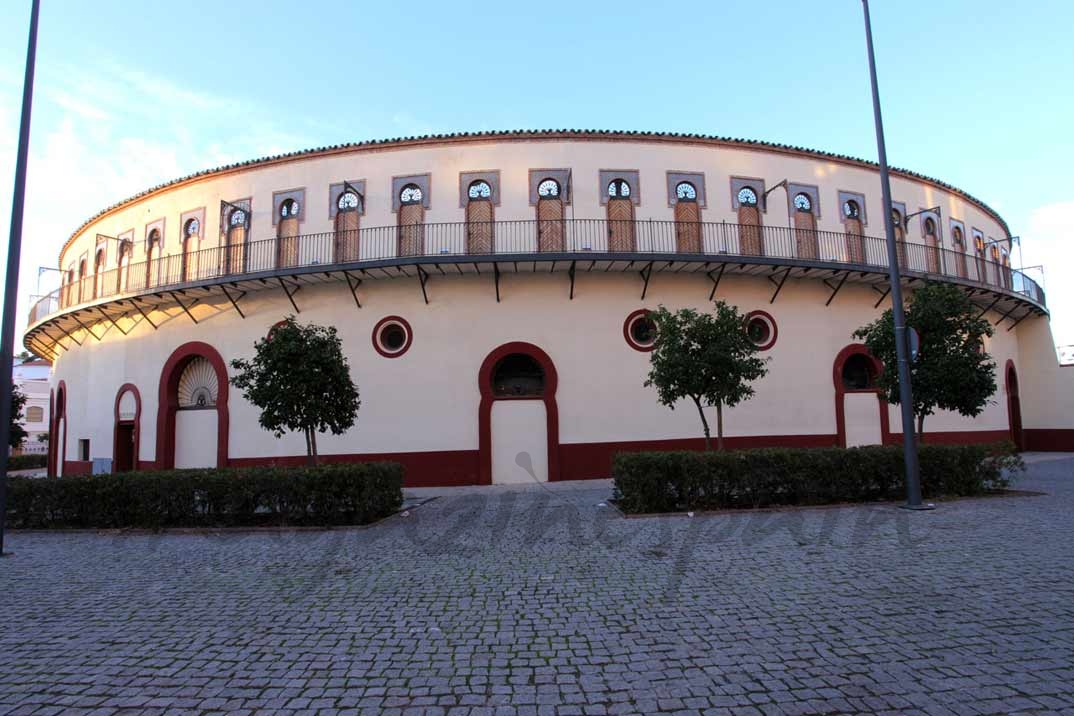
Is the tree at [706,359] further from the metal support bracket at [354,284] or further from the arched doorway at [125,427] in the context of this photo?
the arched doorway at [125,427]

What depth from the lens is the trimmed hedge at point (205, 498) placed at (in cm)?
953

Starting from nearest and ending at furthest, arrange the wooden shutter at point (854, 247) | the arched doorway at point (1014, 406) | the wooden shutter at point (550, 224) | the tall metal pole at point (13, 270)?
the tall metal pole at point (13, 270), the wooden shutter at point (550, 224), the wooden shutter at point (854, 247), the arched doorway at point (1014, 406)

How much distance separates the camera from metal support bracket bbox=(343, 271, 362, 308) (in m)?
17.3

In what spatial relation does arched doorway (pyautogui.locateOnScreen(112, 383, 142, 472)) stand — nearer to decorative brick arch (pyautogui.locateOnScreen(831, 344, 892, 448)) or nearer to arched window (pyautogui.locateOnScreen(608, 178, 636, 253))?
arched window (pyautogui.locateOnScreen(608, 178, 636, 253))

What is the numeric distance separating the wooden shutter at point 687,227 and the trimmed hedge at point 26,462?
37704 mm

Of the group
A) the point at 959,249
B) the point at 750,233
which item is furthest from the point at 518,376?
the point at 959,249

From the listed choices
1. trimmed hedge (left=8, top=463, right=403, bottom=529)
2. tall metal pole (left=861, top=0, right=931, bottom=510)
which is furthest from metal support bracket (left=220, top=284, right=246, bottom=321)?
tall metal pole (left=861, top=0, right=931, bottom=510)

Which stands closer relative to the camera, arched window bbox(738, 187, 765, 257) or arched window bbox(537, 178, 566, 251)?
arched window bbox(537, 178, 566, 251)

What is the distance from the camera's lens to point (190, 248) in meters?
19.9

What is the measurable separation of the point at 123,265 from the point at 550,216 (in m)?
15.7

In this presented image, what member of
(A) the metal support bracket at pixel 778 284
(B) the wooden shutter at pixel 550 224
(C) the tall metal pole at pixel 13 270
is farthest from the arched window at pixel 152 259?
(A) the metal support bracket at pixel 778 284

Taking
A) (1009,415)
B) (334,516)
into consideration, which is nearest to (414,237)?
(334,516)

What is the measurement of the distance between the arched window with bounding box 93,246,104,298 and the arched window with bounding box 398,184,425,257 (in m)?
12.2

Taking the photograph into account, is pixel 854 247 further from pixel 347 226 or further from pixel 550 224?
pixel 347 226
